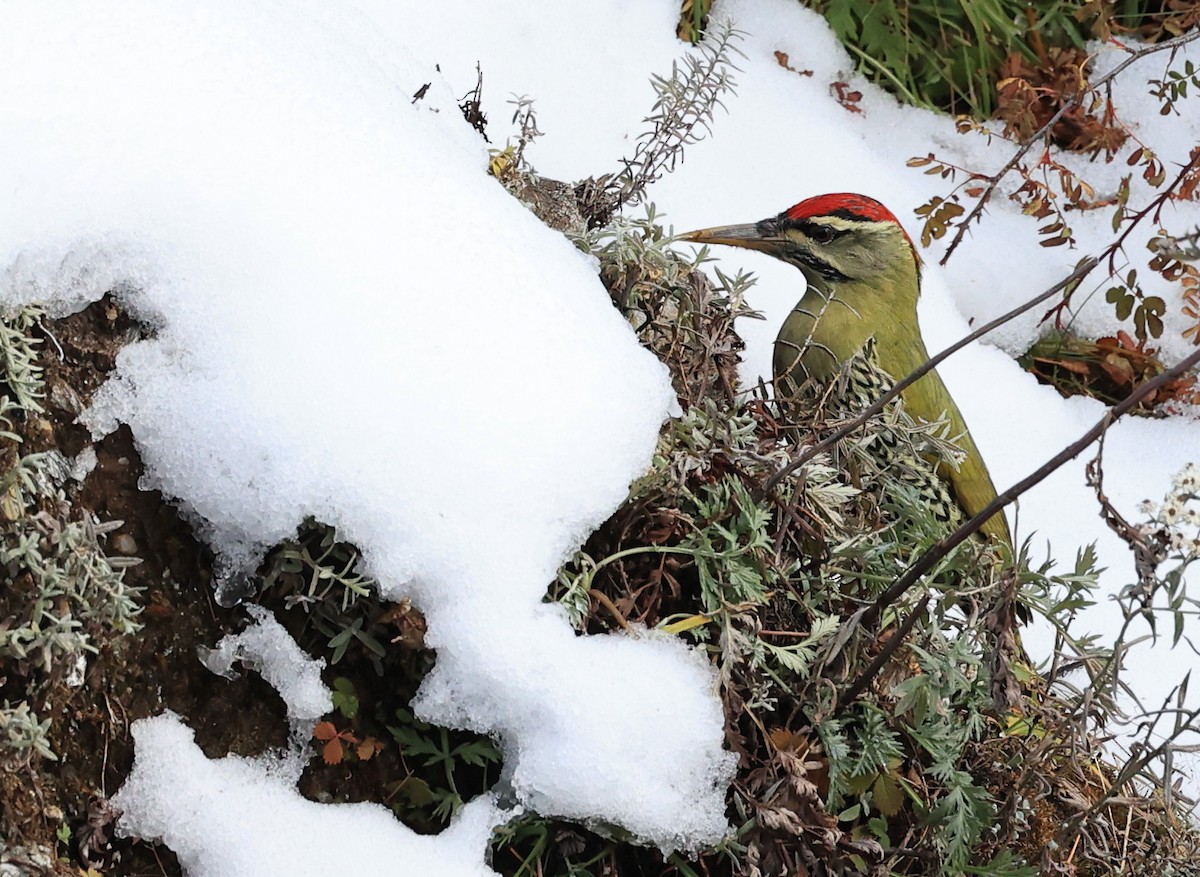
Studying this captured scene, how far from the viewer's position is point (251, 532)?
200cm

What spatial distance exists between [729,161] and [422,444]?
2.24 metres

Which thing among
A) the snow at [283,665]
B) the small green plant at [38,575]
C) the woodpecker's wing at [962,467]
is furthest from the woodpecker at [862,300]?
the small green plant at [38,575]

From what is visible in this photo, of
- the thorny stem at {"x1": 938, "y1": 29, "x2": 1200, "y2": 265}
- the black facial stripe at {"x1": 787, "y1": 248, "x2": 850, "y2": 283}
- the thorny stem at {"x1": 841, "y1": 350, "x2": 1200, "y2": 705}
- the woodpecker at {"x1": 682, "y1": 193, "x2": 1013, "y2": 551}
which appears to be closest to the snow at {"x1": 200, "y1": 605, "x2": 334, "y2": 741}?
the thorny stem at {"x1": 841, "y1": 350, "x2": 1200, "y2": 705}

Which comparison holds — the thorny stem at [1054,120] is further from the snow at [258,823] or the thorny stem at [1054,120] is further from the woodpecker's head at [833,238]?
the snow at [258,823]

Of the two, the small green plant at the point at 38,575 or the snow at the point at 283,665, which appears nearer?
the small green plant at the point at 38,575

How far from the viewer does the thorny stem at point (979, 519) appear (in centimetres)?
182

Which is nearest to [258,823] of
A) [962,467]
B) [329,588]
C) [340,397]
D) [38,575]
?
[329,588]

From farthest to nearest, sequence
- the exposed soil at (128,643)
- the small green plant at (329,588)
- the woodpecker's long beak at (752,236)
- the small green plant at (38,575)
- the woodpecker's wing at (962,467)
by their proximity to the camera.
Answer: the woodpecker's long beak at (752,236) → the woodpecker's wing at (962,467) → the small green plant at (329,588) → the exposed soil at (128,643) → the small green plant at (38,575)

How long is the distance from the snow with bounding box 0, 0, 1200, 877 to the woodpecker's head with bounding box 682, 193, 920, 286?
104cm

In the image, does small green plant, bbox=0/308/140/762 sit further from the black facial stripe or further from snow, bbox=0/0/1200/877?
the black facial stripe

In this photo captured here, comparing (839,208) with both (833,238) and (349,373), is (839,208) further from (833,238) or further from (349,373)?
(349,373)

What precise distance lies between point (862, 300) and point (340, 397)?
197 centimetres

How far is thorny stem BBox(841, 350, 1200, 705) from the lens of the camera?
182 centimetres

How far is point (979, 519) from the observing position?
78.5 inches
